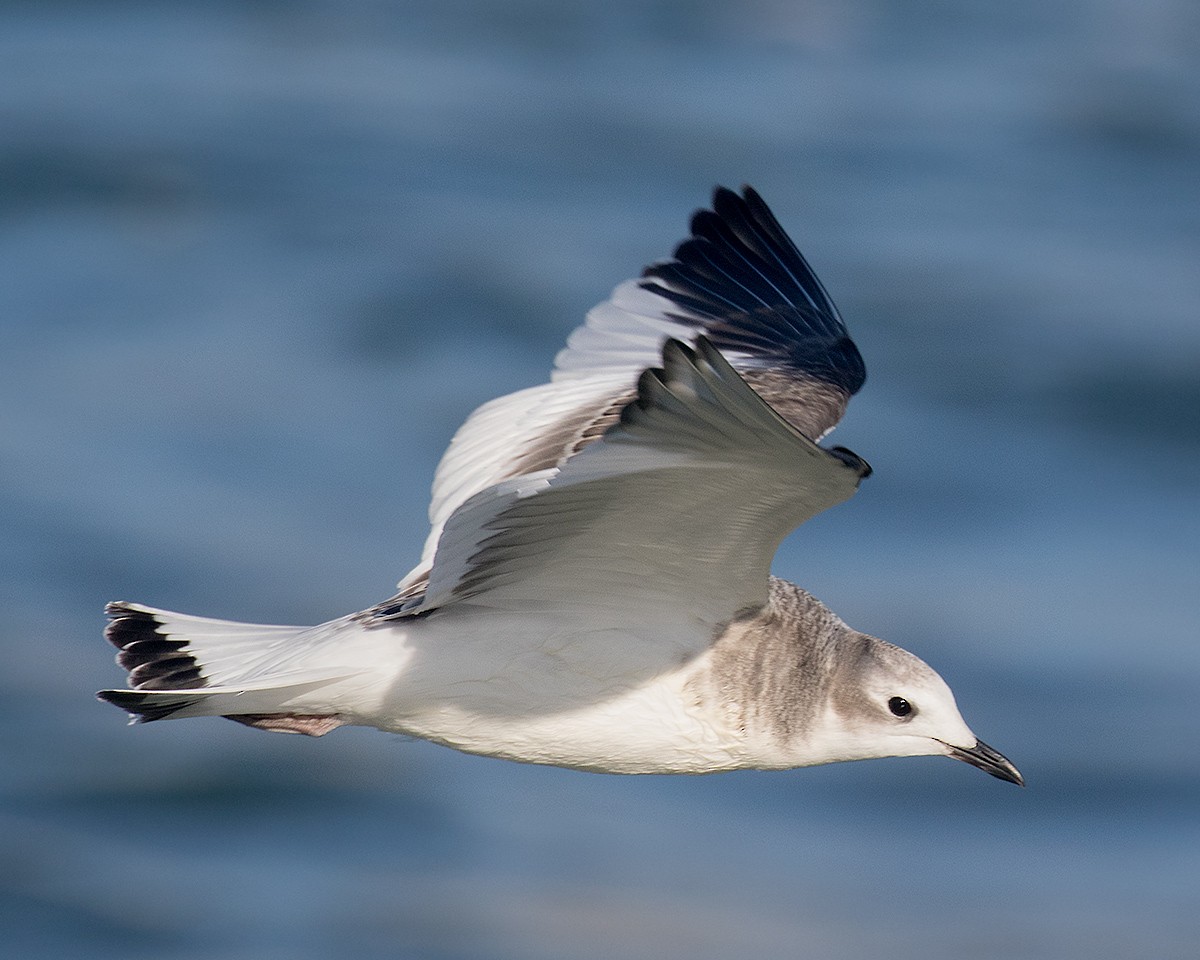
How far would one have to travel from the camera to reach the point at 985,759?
665 centimetres

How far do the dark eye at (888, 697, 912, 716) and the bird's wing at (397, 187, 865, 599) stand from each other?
1044 mm

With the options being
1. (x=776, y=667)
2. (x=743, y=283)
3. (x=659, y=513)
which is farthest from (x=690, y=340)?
(x=659, y=513)

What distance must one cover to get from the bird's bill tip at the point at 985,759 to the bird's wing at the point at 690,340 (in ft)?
3.88

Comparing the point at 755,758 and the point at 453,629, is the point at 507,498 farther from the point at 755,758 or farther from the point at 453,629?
the point at 755,758

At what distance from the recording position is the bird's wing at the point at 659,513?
480cm

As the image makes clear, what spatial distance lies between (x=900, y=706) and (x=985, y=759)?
1.45 ft

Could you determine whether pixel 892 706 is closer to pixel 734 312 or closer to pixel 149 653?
pixel 734 312

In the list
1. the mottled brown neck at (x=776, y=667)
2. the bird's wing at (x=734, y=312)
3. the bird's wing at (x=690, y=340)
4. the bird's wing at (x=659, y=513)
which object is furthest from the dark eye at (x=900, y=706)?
the bird's wing at (x=734, y=312)

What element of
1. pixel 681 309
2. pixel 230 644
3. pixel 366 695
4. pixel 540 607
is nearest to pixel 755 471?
pixel 540 607

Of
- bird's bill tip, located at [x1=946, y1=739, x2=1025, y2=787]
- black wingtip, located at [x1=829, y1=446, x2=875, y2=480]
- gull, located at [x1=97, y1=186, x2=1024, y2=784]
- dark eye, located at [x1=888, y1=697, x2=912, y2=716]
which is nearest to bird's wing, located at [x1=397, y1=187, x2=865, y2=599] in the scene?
gull, located at [x1=97, y1=186, x2=1024, y2=784]

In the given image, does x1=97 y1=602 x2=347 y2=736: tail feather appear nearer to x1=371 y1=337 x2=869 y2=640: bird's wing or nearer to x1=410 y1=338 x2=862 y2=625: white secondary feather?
x1=371 y1=337 x2=869 y2=640: bird's wing

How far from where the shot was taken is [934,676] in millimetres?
6473

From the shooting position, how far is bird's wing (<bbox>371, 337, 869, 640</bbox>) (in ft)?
15.8

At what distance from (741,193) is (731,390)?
11.8ft
